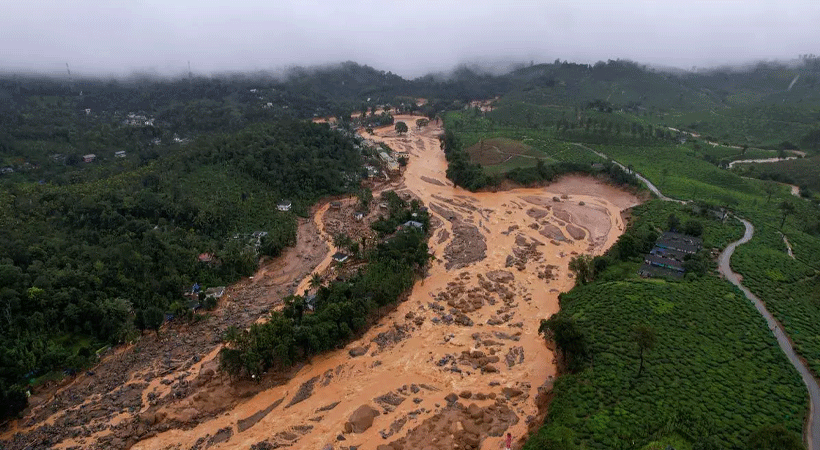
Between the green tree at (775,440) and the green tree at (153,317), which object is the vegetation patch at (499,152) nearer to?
the green tree at (153,317)

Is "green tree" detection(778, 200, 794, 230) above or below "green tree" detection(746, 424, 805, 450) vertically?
above

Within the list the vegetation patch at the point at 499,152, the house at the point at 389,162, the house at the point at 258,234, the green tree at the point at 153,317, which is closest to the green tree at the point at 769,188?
the vegetation patch at the point at 499,152

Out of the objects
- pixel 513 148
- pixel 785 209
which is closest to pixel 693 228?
pixel 785 209

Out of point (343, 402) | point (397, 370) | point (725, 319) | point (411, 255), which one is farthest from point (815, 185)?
point (343, 402)

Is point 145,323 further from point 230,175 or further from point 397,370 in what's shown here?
point 230,175

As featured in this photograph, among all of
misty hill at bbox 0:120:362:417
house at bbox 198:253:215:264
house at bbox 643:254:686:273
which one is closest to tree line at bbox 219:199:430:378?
misty hill at bbox 0:120:362:417

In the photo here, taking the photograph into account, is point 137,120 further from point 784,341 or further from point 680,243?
point 784,341

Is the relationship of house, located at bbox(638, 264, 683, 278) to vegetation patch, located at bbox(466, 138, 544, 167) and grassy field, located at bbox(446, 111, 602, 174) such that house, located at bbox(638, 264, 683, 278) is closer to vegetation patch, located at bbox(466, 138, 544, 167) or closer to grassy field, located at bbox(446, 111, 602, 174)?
grassy field, located at bbox(446, 111, 602, 174)
